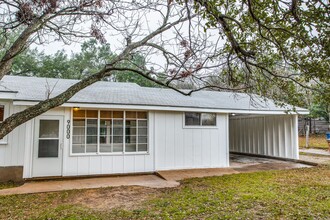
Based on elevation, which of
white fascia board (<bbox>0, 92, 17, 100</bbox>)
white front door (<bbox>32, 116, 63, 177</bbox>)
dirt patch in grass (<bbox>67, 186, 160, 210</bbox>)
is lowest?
dirt patch in grass (<bbox>67, 186, 160, 210</bbox>)

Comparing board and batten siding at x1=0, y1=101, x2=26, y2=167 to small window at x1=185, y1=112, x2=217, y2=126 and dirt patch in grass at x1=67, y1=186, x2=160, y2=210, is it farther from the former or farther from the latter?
small window at x1=185, y1=112, x2=217, y2=126

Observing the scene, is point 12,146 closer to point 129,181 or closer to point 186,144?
point 129,181

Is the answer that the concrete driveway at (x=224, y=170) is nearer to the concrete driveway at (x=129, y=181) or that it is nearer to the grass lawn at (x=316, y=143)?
the concrete driveway at (x=129, y=181)

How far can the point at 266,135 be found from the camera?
1268 cm

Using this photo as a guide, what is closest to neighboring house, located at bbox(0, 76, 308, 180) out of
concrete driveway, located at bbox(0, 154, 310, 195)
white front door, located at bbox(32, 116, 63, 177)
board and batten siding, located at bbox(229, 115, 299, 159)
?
white front door, located at bbox(32, 116, 63, 177)

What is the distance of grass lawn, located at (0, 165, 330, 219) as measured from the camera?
4750mm

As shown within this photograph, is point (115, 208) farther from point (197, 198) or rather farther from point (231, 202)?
point (231, 202)

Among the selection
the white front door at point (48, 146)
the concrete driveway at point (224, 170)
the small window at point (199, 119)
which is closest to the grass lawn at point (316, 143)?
the concrete driveway at point (224, 170)

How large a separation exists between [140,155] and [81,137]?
209 cm

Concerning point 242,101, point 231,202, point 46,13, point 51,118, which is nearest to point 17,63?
point 51,118

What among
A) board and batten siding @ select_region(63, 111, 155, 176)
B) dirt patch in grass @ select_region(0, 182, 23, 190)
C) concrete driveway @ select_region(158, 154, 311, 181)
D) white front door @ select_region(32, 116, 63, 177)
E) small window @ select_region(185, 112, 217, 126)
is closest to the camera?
dirt patch in grass @ select_region(0, 182, 23, 190)

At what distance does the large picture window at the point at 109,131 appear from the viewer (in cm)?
833

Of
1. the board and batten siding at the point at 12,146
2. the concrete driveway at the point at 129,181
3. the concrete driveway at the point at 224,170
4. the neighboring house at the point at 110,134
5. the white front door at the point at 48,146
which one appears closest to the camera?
the concrete driveway at the point at 129,181

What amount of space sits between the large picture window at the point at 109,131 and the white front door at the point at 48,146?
48cm
